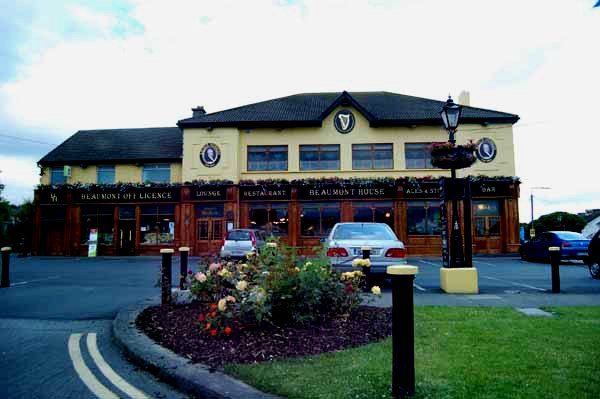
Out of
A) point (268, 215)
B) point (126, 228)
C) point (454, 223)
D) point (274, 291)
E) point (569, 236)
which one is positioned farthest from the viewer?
point (126, 228)

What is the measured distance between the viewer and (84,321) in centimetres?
660

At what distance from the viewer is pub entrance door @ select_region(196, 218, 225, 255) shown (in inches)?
963

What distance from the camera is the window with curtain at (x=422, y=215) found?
24.0m

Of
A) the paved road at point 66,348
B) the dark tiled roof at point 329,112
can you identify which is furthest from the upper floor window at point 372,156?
the paved road at point 66,348

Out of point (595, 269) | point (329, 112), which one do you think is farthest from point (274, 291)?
point (329, 112)

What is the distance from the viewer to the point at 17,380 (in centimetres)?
394

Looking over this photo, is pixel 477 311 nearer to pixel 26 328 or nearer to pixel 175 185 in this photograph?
pixel 26 328

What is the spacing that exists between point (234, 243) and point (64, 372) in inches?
506

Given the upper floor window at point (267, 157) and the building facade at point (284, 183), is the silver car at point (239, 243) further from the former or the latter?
the upper floor window at point (267, 157)

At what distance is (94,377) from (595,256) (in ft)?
44.9

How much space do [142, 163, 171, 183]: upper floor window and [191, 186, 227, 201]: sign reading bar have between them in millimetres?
2933

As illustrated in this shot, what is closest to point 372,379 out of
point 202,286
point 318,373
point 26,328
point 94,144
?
point 318,373

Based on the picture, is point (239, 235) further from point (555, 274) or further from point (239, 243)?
point (555, 274)

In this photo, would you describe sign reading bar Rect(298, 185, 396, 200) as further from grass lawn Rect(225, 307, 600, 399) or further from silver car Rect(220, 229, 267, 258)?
grass lawn Rect(225, 307, 600, 399)
